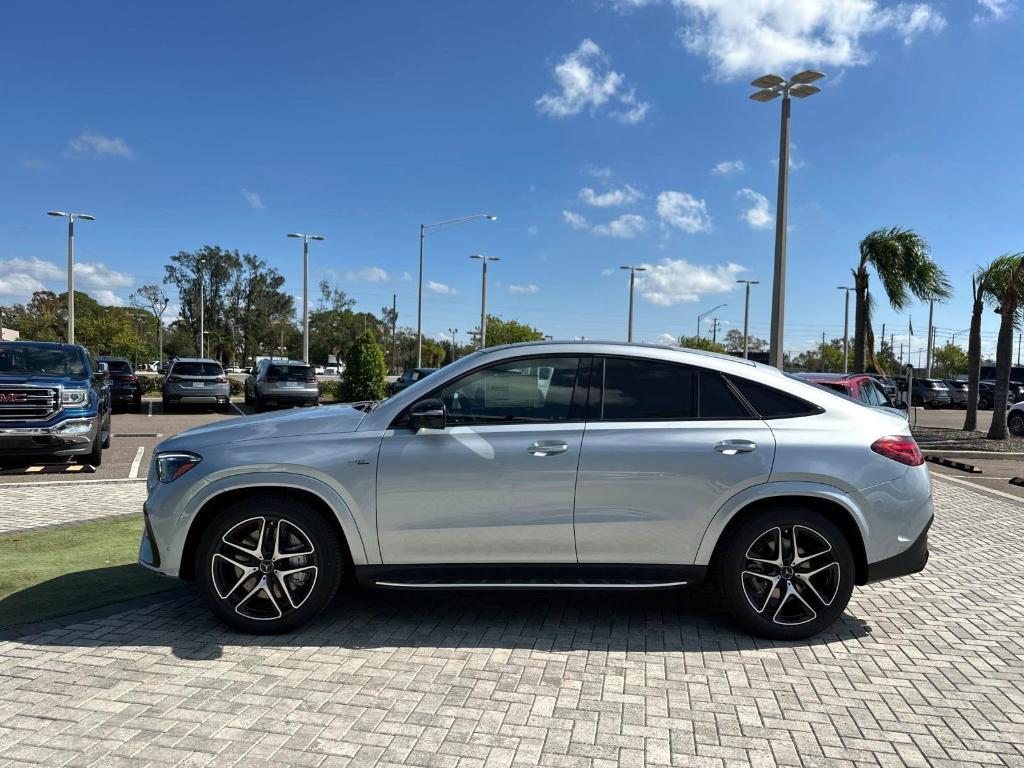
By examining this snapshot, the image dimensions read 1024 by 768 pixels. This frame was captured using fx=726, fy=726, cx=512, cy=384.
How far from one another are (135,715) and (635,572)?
2.58 metres

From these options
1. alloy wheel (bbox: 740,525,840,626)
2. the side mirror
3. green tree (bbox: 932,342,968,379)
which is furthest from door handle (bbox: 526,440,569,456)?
green tree (bbox: 932,342,968,379)

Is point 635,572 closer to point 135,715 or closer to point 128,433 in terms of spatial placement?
point 135,715

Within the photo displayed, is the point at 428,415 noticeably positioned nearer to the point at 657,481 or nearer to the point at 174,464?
the point at 657,481

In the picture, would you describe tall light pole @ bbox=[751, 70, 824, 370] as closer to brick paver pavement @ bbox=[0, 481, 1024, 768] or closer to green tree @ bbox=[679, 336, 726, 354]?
brick paver pavement @ bbox=[0, 481, 1024, 768]

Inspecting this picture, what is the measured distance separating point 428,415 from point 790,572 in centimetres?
226

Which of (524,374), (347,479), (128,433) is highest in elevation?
(524,374)

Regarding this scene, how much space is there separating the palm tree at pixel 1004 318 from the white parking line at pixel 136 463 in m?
18.4

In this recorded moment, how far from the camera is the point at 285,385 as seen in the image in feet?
75.2

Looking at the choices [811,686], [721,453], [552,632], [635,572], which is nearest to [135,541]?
[552,632]

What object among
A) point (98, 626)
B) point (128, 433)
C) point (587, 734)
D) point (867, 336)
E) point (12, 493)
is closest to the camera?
point (587, 734)

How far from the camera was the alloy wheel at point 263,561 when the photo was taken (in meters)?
4.10

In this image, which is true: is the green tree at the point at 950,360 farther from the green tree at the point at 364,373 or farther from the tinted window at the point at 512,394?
the tinted window at the point at 512,394

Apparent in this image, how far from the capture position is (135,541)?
6359 mm

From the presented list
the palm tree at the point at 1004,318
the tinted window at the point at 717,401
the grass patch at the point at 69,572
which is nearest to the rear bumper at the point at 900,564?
the tinted window at the point at 717,401
